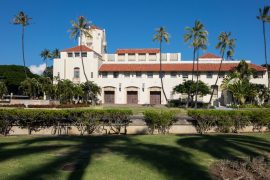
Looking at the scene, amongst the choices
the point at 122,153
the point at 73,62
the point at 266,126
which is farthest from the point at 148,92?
the point at 122,153

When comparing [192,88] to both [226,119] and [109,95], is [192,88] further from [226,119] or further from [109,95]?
[226,119]

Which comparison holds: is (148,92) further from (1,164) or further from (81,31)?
(1,164)

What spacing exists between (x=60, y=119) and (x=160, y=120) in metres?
5.59

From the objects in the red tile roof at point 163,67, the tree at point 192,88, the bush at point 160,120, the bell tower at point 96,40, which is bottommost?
the bush at point 160,120

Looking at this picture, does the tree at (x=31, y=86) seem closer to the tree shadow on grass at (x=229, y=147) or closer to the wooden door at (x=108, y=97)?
the wooden door at (x=108, y=97)

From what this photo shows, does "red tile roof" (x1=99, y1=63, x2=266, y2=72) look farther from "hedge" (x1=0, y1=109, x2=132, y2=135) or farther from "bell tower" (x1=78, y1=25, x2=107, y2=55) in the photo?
"hedge" (x1=0, y1=109, x2=132, y2=135)

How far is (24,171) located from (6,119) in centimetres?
990

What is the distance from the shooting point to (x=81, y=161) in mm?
9750

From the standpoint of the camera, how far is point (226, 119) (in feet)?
61.5

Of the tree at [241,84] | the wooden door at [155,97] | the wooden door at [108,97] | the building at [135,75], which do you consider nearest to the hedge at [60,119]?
the tree at [241,84]

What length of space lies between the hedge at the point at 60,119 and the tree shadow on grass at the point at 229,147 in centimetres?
531

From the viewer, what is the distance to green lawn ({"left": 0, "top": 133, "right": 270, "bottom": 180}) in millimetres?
8281

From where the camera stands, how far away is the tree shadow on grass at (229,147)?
452 inches

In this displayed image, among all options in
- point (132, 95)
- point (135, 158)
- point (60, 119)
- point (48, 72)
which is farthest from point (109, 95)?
point (135, 158)
